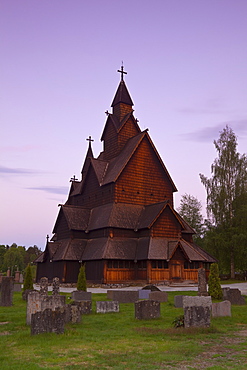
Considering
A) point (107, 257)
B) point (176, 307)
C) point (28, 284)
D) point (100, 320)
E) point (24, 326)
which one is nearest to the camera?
point (24, 326)

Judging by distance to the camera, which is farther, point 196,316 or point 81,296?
point 81,296

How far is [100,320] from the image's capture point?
1341 cm

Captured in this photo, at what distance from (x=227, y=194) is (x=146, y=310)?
3717 cm

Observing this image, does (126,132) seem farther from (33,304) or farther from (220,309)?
(33,304)

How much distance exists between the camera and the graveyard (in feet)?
24.4

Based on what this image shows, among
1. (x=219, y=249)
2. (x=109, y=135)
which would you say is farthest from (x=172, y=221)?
(x=109, y=135)

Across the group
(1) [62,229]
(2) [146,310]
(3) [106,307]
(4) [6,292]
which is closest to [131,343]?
(2) [146,310]

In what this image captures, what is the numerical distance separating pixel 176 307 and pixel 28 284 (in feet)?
40.7

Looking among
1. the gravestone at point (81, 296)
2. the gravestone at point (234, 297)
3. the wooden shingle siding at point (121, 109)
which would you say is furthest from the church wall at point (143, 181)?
the gravestone at point (234, 297)

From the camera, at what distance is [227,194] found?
48.2 m

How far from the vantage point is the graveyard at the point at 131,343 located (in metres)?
7.43

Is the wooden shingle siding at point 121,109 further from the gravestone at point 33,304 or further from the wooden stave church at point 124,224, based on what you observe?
the gravestone at point 33,304

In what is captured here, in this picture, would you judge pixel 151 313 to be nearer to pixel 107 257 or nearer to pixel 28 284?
pixel 28 284

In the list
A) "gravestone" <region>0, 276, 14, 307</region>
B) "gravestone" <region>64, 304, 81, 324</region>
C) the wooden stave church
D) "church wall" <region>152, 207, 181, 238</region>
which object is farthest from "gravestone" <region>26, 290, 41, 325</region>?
"church wall" <region>152, 207, 181, 238</region>
